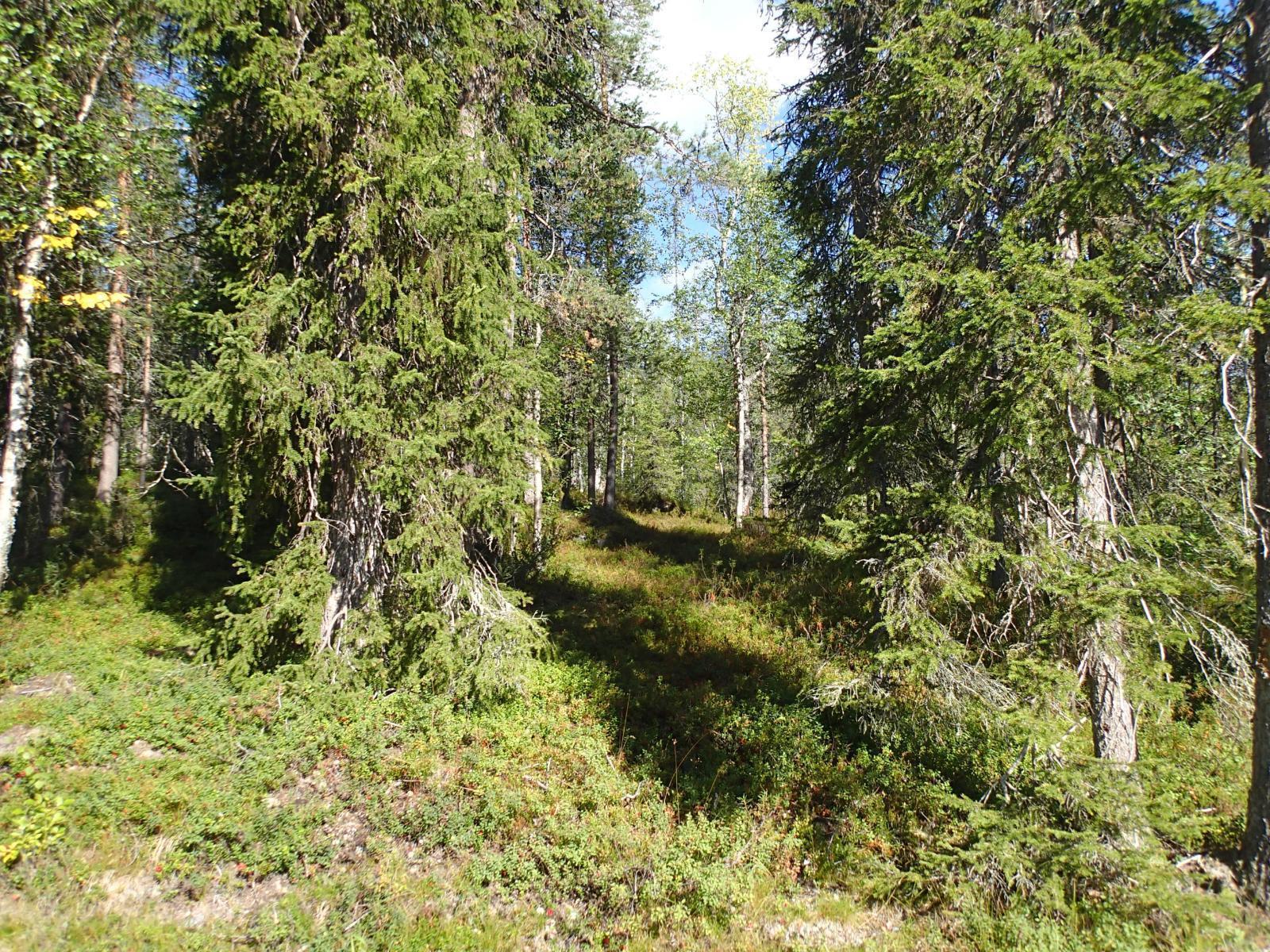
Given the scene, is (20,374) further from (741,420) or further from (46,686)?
(741,420)

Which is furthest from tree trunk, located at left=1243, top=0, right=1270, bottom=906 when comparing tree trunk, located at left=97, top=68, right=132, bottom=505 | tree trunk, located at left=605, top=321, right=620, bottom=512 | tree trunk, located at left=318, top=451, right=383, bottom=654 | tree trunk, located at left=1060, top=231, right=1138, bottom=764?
tree trunk, located at left=605, top=321, right=620, bottom=512

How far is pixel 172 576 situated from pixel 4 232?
234 inches

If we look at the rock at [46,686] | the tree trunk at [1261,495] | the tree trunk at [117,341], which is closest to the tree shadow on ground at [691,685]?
the tree trunk at [1261,495]

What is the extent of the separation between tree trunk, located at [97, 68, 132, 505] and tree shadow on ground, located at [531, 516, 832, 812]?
27.5ft

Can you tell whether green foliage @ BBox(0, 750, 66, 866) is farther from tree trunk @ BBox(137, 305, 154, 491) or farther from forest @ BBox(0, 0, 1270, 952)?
tree trunk @ BBox(137, 305, 154, 491)

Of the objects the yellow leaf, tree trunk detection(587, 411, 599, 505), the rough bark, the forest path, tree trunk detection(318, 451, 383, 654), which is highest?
the yellow leaf

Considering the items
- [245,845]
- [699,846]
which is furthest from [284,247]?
[699,846]

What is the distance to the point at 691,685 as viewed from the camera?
8750mm

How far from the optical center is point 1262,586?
441 centimetres

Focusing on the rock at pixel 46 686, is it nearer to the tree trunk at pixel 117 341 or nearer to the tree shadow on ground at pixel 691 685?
the tree trunk at pixel 117 341

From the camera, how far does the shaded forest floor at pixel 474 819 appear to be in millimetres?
4629

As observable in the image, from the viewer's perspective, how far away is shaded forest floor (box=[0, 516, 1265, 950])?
4.63 meters

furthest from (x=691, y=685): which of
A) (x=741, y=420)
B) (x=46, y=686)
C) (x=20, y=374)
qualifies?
(x=741, y=420)

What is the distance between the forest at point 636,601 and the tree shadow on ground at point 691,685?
0.08 m
